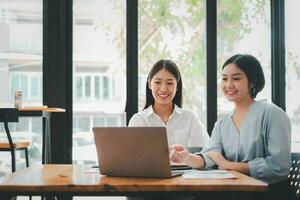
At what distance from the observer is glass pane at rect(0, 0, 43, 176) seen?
3.90m

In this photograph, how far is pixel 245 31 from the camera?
4160 mm

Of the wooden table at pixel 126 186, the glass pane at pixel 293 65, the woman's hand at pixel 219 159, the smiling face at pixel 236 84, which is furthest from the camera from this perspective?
the glass pane at pixel 293 65

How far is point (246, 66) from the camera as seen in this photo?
1.97 metres

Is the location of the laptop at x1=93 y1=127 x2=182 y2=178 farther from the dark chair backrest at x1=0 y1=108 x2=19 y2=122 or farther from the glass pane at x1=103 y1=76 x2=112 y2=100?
the glass pane at x1=103 y1=76 x2=112 y2=100

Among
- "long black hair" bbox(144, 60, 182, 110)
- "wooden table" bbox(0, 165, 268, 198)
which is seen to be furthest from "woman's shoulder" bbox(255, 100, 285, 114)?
"long black hair" bbox(144, 60, 182, 110)

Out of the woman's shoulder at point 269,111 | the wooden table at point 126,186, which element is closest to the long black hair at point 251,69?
the woman's shoulder at point 269,111

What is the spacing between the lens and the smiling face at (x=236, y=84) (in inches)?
77.6

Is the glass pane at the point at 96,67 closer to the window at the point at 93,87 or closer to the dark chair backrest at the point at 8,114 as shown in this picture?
the window at the point at 93,87

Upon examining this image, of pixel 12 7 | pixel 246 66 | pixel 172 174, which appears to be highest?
pixel 12 7

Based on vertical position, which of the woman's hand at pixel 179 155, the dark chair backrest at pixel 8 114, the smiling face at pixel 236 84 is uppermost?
the smiling face at pixel 236 84

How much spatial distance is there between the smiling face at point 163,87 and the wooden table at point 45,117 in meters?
0.93

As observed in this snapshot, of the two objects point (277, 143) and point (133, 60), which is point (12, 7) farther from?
point (277, 143)

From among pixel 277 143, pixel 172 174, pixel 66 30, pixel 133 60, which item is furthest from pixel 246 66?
pixel 66 30

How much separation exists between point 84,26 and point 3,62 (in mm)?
796
